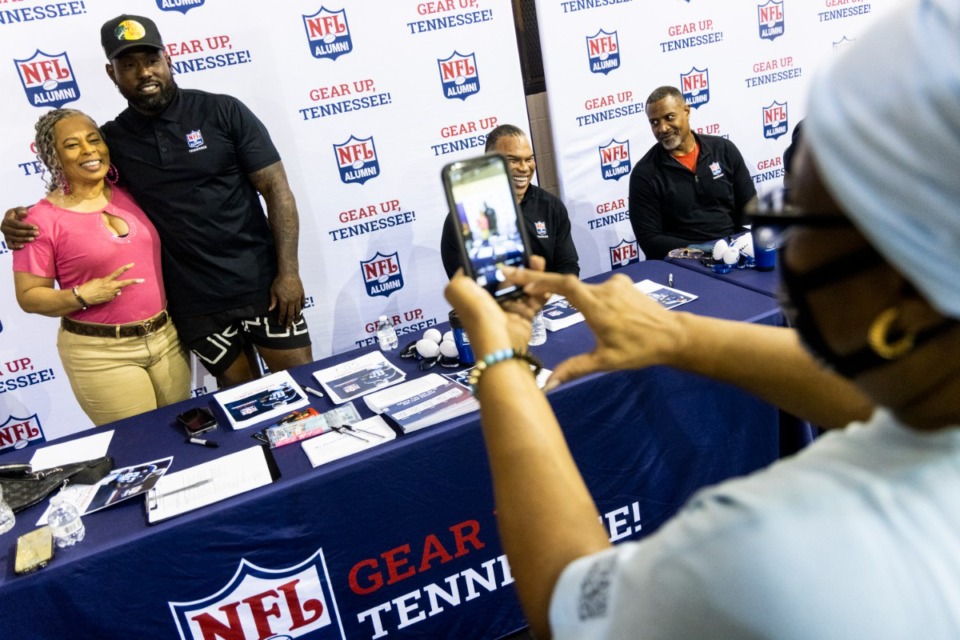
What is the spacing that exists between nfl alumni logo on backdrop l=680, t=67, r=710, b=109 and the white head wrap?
418cm

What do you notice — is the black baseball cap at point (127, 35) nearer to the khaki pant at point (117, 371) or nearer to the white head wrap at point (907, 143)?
the khaki pant at point (117, 371)

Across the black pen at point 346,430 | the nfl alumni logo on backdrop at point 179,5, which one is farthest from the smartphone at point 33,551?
the nfl alumni logo on backdrop at point 179,5

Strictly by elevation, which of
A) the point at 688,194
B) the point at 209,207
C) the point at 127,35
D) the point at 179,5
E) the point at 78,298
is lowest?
the point at 688,194

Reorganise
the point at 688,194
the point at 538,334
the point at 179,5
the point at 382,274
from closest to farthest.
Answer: the point at 538,334
the point at 179,5
the point at 688,194
the point at 382,274

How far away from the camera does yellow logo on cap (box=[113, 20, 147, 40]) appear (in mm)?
2463

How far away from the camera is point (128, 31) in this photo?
8.10 feet

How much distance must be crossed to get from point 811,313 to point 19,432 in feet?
12.9

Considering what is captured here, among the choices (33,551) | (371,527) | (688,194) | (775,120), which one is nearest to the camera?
(33,551)

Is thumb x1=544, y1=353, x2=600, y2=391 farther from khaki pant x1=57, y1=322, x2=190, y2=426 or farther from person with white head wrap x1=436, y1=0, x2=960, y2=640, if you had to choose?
khaki pant x1=57, y1=322, x2=190, y2=426

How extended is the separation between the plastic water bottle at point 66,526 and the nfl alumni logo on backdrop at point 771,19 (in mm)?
4656

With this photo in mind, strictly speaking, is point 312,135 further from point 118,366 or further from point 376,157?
point 118,366

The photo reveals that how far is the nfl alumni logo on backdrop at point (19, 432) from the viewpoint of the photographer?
333 centimetres

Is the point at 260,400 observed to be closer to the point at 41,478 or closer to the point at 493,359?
the point at 41,478

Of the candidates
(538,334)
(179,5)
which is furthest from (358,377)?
(179,5)
